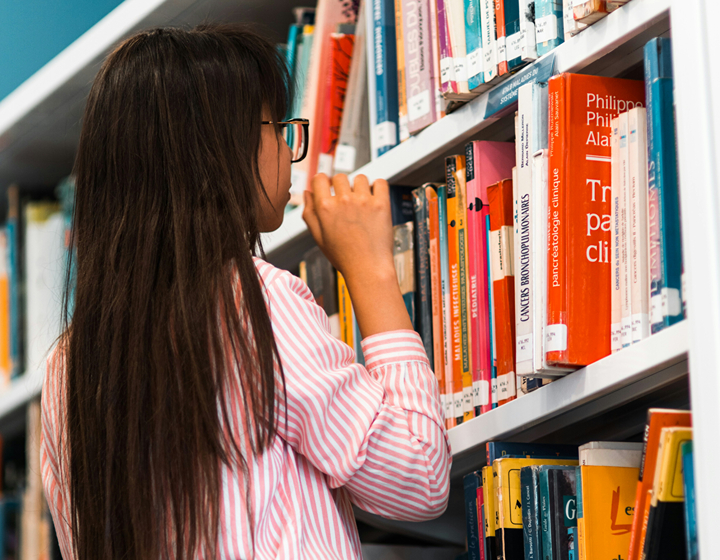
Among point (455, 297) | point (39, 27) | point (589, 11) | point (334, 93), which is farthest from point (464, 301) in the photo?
point (39, 27)

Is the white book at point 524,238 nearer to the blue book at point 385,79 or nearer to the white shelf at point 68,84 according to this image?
the blue book at point 385,79

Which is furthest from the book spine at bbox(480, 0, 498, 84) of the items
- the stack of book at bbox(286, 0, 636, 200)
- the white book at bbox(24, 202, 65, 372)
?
the white book at bbox(24, 202, 65, 372)

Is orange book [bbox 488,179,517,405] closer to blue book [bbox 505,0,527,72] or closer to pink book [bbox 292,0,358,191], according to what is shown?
blue book [bbox 505,0,527,72]

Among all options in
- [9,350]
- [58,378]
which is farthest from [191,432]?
[9,350]

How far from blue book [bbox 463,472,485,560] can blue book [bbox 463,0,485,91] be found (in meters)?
0.45

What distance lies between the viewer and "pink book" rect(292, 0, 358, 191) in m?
1.36

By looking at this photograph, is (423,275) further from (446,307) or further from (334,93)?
(334,93)

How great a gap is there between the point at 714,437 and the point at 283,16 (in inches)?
43.6

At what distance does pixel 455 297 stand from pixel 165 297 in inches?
14.2

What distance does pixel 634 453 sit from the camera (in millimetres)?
853

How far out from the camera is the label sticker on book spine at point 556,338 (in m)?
Answer: 0.83

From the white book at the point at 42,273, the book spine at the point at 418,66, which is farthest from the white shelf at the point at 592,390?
the white book at the point at 42,273

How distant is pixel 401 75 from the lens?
3.85 ft

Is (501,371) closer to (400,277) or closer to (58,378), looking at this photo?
(400,277)
